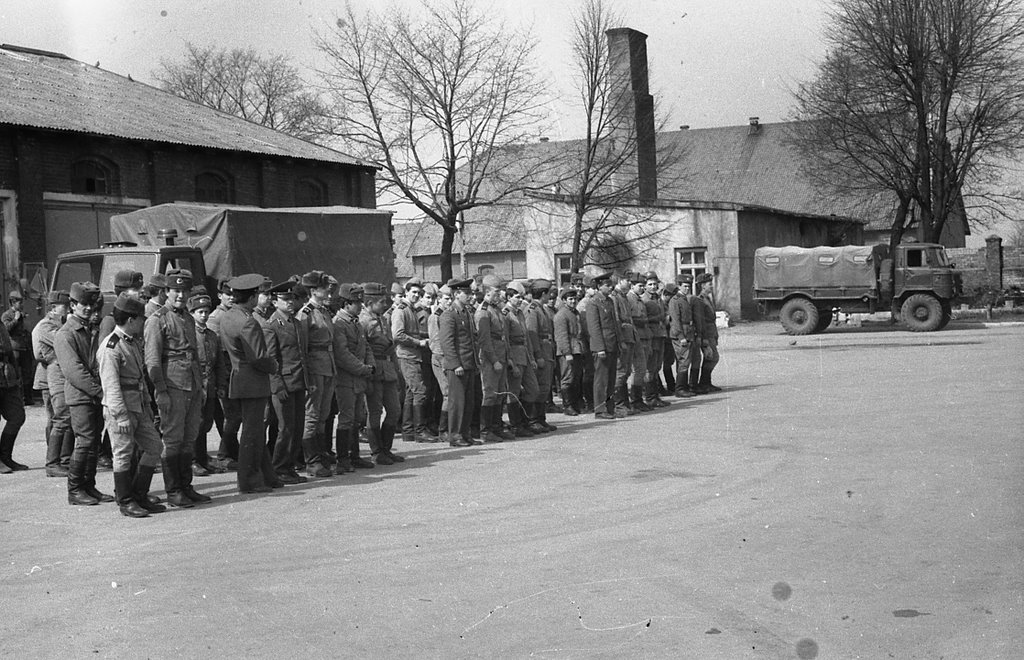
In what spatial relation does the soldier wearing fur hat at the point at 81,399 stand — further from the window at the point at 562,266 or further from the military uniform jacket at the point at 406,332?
the window at the point at 562,266

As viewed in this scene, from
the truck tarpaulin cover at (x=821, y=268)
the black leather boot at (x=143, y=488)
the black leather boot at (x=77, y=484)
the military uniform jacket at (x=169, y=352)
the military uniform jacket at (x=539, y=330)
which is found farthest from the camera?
the truck tarpaulin cover at (x=821, y=268)

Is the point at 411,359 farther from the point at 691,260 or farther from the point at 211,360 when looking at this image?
the point at 691,260

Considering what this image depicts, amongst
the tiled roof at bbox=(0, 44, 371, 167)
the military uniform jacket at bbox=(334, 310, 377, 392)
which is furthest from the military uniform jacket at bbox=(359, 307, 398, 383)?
the tiled roof at bbox=(0, 44, 371, 167)

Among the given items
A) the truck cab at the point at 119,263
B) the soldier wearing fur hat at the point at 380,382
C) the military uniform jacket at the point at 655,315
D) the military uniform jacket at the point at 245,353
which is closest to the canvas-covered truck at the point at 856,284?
the military uniform jacket at the point at 655,315

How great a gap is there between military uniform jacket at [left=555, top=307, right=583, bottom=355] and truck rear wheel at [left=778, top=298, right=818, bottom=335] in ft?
67.0

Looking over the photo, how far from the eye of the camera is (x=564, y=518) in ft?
28.1

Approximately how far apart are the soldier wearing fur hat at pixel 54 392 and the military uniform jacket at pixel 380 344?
304 cm

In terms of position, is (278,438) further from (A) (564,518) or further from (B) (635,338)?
(B) (635,338)

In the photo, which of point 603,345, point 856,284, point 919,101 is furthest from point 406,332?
point 919,101

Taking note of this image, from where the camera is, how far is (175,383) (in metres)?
9.69

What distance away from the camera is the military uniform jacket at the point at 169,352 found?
376 inches

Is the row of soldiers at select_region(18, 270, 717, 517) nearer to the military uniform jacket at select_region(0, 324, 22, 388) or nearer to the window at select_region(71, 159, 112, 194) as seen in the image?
the military uniform jacket at select_region(0, 324, 22, 388)

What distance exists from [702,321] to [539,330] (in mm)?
4297

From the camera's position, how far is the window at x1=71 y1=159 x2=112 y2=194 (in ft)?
91.1
